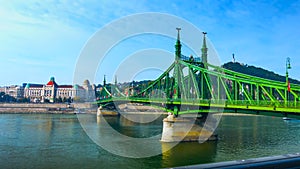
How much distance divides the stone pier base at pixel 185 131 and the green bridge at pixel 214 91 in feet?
3.23

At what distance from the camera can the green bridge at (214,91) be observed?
52.0ft

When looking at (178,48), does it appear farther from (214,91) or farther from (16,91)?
(16,91)

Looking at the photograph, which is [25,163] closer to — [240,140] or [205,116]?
[205,116]

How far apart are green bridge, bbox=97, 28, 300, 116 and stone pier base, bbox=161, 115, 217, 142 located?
3.23ft

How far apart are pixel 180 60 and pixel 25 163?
20325 millimetres

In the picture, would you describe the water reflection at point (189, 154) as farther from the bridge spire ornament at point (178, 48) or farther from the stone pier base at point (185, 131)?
the bridge spire ornament at point (178, 48)

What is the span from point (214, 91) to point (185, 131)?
6.21 meters

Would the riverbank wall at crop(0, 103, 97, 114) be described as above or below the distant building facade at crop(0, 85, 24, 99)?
below

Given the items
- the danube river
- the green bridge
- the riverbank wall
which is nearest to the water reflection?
the danube river

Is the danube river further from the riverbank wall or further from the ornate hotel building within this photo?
the ornate hotel building

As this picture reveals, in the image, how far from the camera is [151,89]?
138ft

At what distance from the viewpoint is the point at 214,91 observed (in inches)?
1109

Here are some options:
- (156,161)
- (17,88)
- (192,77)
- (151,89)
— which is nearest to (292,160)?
(156,161)

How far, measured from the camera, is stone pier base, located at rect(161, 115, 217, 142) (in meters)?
23.8
